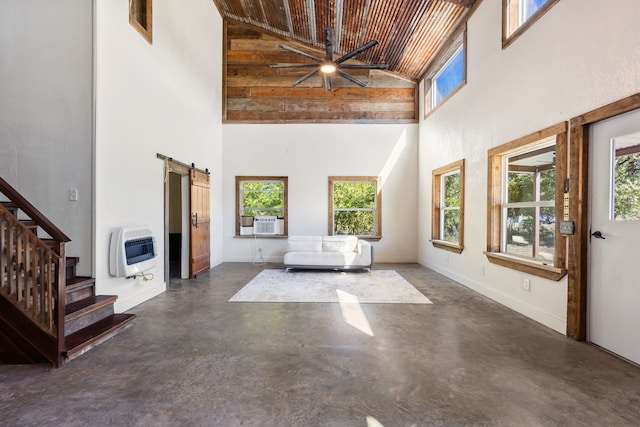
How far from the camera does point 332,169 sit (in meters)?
7.29

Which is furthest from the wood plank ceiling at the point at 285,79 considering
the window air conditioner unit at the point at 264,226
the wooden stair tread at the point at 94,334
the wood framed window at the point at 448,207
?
the wooden stair tread at the point at 94,334

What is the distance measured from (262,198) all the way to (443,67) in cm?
486

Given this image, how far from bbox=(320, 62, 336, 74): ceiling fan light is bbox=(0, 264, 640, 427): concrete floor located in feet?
12.0

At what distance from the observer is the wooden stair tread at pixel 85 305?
2619mm

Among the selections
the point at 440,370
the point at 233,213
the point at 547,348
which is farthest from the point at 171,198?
the point at 547,348

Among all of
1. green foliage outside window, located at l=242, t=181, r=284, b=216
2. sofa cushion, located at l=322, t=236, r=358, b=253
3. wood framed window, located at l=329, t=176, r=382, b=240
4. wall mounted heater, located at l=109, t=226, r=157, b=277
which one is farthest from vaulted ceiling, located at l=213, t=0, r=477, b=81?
wall mounted heater, located at l=109, t=226, r=157, b=277

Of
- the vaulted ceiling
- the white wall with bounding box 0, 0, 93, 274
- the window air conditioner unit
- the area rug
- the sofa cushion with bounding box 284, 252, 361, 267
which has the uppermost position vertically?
the vaulted ceiling

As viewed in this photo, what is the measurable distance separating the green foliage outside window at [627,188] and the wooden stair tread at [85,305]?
15.4 feet

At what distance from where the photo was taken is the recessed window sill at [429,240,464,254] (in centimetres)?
Answer: 517

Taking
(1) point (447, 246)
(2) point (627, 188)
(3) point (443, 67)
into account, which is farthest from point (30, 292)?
(3) point (443, 67)

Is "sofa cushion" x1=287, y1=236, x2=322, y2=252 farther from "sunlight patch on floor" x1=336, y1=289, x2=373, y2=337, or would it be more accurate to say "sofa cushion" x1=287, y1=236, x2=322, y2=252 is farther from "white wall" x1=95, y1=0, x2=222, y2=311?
"white wall" x1=95, y1=0, x2=222, y2=311

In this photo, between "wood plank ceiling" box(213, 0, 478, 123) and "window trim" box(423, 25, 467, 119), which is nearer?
"window trim" box(423, 25, 467, 119)

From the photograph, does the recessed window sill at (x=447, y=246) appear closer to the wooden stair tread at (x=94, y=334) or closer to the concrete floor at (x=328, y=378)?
the concrete floor at (x=328, y=378)

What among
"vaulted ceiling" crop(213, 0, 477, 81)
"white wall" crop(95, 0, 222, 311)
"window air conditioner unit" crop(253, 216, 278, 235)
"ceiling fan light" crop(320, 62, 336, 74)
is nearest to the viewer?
"white wall" crop(95, 0, 222, 311)
